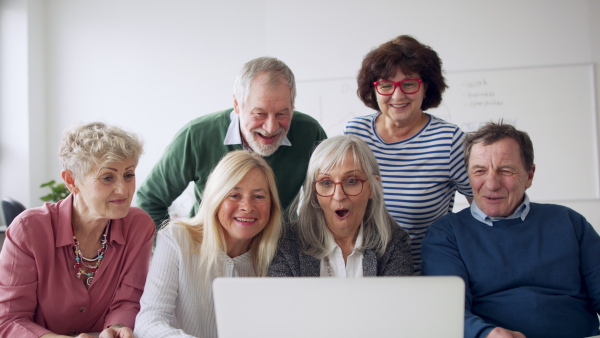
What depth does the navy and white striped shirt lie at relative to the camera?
200cm

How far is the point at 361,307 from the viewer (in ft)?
3.28

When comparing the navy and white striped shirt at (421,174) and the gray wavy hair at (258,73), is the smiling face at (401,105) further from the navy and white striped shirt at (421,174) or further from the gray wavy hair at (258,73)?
the gray wavy hair at (258,73)

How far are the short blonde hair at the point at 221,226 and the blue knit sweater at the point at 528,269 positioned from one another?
53 centimetres

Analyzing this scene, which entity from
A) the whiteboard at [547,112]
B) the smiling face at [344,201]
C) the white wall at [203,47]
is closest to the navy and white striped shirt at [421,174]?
the smiling face at [344,201]

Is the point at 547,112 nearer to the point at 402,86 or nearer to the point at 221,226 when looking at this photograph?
the point at 402,86

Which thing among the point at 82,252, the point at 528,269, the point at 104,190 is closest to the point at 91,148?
the point at 104,190

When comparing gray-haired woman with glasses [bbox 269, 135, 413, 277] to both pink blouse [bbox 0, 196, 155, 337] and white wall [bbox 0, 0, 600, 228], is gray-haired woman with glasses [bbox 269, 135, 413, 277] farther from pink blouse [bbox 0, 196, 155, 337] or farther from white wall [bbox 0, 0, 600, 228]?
white wall [bbox 0, 0, 600, 228]

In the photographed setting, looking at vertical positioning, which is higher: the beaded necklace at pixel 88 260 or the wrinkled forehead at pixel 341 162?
the wrinkled forehead at pixel 341 162

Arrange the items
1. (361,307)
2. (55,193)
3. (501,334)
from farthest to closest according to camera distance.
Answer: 1. (55,193)
2. (501,334)
3. (361,307)

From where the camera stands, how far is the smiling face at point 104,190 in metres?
1.66

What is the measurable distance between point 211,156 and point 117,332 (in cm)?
89

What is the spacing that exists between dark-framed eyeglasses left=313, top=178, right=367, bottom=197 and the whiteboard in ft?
8.53

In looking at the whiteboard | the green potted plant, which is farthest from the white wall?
the green potted plant

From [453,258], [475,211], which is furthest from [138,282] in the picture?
[475,211]
